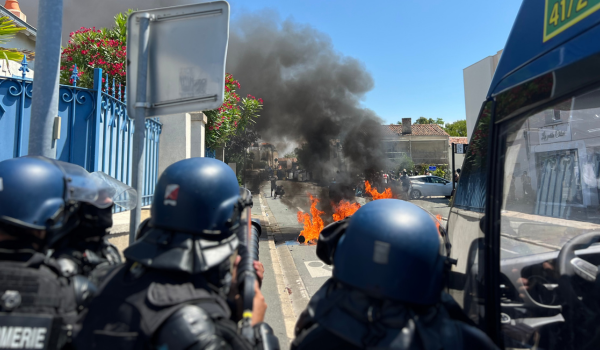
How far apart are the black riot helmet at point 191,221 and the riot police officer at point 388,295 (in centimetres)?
41

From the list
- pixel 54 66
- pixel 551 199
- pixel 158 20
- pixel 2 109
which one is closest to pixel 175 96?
pixel 158 20

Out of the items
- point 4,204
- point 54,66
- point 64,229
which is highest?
point 54,66

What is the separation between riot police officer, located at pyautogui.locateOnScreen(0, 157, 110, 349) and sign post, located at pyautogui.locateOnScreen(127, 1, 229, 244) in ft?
1.86

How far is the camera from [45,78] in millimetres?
1956

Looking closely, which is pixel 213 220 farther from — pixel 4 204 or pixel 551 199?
pixel 551 199

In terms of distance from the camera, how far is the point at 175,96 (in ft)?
6.42

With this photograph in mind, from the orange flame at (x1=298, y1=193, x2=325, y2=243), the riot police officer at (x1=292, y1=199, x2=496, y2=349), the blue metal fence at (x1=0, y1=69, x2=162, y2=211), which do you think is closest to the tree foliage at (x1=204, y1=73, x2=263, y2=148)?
the orange flame at (x1=298, y1=193, x2=325, y2=243)

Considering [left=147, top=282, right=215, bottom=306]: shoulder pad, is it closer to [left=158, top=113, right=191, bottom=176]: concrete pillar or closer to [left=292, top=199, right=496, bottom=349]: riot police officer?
[left=292, top=199, right=496, bottom=349]: riot police officer

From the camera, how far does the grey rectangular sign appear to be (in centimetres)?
189

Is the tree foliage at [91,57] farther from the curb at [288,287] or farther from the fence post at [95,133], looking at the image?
the curb at [288,287]

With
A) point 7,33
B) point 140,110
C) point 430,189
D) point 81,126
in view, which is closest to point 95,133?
point 81,126

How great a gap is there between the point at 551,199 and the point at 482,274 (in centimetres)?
160

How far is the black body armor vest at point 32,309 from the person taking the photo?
1.02 m

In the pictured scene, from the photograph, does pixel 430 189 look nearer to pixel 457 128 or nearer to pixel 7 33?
pixel 7 33
